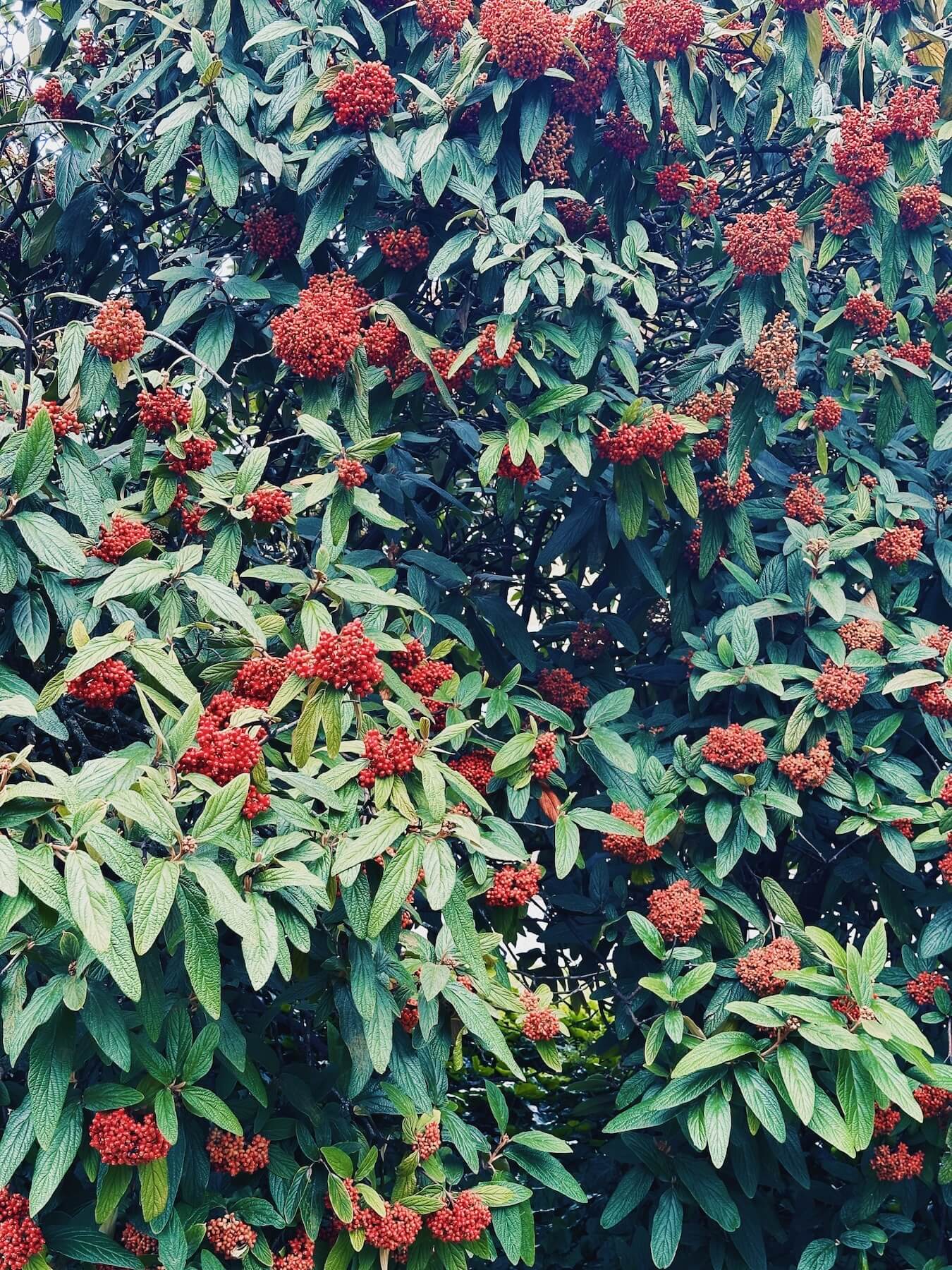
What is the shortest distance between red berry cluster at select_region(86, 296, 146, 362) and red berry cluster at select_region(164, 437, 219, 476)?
0.18 m

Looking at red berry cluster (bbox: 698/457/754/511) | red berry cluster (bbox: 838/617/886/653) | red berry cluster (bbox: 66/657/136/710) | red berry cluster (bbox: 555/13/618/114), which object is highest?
red berry cluster (bbox: 555/13/618/114)

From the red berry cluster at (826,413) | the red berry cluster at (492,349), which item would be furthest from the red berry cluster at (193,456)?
the red berry cluster at (826,413)

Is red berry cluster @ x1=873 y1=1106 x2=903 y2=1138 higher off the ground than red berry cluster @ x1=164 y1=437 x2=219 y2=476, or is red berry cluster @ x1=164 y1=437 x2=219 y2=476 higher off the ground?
red berry cluster @ x1=164 y1=437 x2=219 y2=476

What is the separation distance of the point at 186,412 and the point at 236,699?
529 mm

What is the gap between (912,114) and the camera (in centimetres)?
237

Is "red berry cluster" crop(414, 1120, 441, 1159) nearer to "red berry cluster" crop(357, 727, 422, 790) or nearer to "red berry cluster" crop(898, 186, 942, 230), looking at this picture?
"red berry cluster" crop(357, 727, 422, 790)

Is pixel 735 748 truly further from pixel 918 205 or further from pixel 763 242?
pixel 918 205

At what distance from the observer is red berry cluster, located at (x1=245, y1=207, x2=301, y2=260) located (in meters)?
2.44

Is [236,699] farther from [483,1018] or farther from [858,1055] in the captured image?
[858,1055]

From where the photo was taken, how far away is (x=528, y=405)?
237 cm

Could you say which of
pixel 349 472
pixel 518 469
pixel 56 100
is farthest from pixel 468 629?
pixel 56 100

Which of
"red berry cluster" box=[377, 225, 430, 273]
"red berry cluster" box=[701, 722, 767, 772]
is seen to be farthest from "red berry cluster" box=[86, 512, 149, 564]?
"red berry cluster" box=[701, 722, 767, 772]

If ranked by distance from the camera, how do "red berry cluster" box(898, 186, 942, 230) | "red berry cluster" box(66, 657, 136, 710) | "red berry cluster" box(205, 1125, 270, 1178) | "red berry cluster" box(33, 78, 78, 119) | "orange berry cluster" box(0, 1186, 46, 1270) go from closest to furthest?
1. "orange berry cluster" box(0, 1186, 46, 1270)
2. "red berry cluster" box(66, 657, 136, 710)
3. "red berry cluster" box(205, 1125, 270, 1178)
4. "red berry cluster" box(898, 186, 942, 230)
5. "red berry cluster" box(33, 78, 78, 119)

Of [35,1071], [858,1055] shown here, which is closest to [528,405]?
[858,1055]
